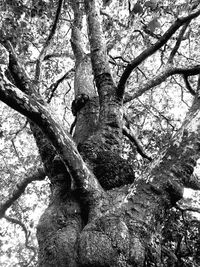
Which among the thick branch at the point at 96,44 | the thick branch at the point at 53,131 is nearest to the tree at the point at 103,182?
the thick branch at the point at 53,131

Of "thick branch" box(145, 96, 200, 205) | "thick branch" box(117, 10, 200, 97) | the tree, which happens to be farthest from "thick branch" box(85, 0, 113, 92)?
"thick branch" box(145, 96, 200, 205)

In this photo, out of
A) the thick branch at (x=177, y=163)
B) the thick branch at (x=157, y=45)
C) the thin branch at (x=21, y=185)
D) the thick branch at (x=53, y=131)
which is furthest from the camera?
the thin branch at (x=21, y=185)

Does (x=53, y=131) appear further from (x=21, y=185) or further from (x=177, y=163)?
(x=21, y=185)

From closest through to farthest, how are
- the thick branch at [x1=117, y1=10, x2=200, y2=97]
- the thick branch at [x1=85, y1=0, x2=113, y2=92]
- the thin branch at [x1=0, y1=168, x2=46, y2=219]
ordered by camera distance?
the thick branch at [x1=117, y1=10, x2=200, y2=97] → the thick branch at [x1=85, y1=0, x2=113, y2=92] → the thin branch at [x1=0, y1=168, x2=46, y2=219]

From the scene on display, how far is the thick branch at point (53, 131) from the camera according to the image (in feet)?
6.80

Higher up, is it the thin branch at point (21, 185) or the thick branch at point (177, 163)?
the thin branch at point (21, 185)

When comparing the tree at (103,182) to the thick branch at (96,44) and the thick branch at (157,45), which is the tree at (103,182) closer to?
the thick branch at (157,45)

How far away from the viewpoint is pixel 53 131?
228 cm

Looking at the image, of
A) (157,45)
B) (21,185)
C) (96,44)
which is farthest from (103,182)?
(21,185)

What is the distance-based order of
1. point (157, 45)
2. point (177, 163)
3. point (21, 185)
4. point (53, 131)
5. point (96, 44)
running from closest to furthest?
1. point (53, 131)
2. point (177, 163)
3. point (157, 45)
4. point (96, 44)
5. point (21, 185)

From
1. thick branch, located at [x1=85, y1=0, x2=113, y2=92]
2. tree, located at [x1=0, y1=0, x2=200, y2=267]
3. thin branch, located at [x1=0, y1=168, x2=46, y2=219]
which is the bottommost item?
tree, located at [x1=0, y1=0, x2=200, y2=267]

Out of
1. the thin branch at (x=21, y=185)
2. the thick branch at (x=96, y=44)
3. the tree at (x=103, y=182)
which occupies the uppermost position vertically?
the thick branch at (x=96, y=44)

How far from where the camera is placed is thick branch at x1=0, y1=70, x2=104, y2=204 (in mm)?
2072

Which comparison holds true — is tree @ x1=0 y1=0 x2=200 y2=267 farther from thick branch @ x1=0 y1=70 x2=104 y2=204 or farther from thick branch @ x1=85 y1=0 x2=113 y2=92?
thick branch @ x1=85 y1=0 x2=113 y2=92
